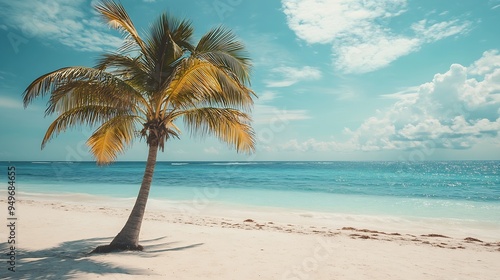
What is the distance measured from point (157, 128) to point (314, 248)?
490 cm

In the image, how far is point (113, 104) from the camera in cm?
611

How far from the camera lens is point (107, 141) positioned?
8047mm

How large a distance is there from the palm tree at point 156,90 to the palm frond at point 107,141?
45 centimetres

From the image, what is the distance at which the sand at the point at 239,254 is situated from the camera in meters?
5.28

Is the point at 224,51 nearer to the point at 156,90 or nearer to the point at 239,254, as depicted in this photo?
the point at 156,90

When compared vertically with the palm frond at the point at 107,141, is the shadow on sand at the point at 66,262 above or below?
below

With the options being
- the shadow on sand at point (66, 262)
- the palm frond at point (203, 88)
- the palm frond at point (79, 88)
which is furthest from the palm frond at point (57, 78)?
the shadow on sand at point (66, 262)

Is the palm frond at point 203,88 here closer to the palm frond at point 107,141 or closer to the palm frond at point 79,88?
the palm frond at point 79,88

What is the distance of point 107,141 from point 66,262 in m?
3.43

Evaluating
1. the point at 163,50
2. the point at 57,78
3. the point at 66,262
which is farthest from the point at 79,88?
the point at 66,262

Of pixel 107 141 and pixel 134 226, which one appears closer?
pixel 134 226

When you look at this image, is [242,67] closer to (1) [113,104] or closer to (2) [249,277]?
(1) [113,104]

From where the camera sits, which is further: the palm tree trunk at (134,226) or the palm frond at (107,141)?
the palm frond at (107,141)

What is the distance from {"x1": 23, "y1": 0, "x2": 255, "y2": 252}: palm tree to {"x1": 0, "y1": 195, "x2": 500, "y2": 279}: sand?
45.2 inches
